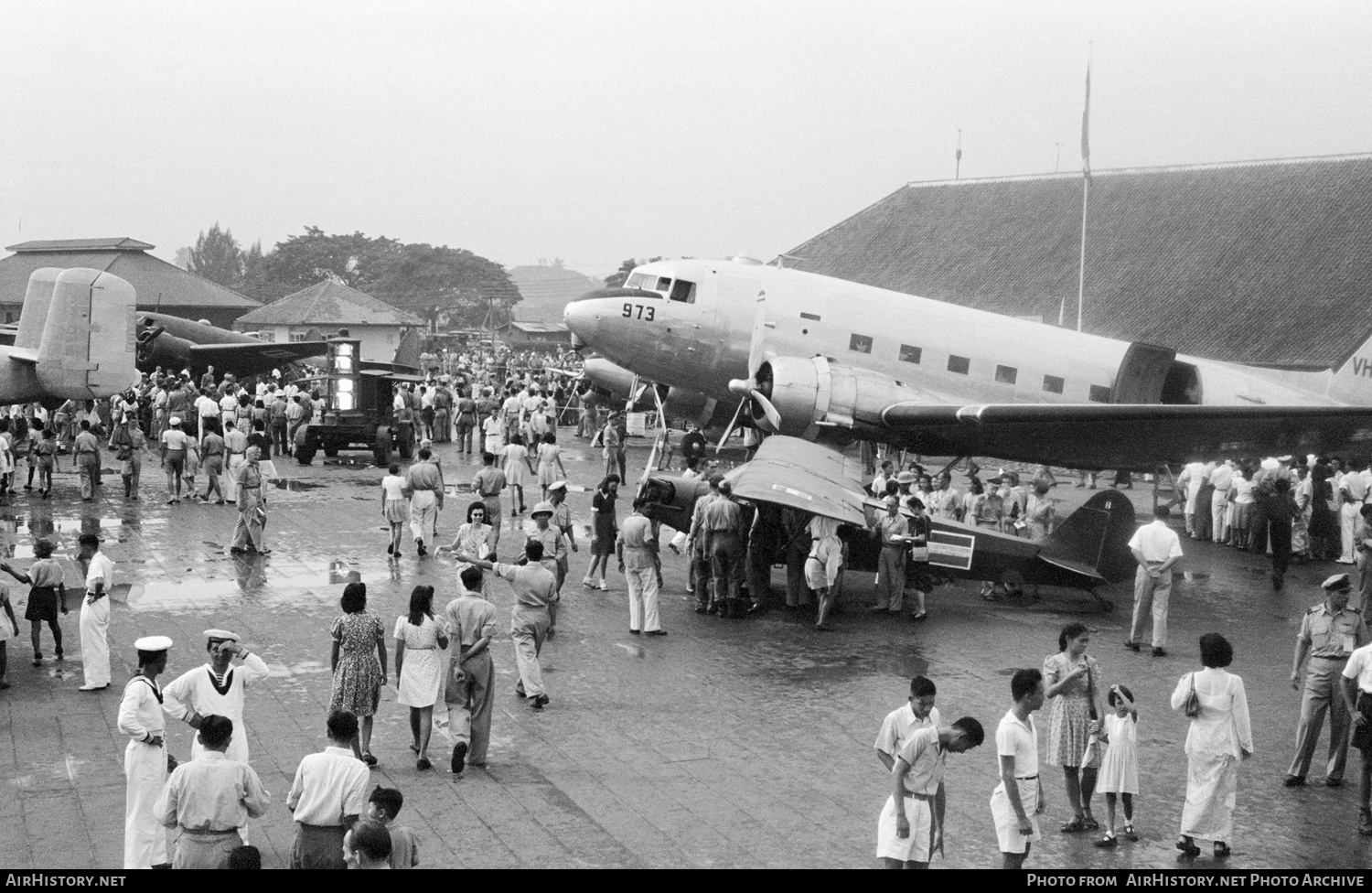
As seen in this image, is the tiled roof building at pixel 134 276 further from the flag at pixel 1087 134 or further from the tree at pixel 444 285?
the flag at pixel 1087 134

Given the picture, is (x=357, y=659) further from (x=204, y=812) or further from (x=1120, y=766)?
(x=1120, y=766)

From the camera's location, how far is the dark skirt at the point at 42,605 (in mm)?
13359

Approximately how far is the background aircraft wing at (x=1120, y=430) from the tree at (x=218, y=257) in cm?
13340

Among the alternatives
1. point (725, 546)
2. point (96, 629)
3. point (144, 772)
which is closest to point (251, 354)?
point (725, 546)

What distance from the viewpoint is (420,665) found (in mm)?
10422

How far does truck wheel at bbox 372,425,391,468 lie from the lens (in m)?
29.7

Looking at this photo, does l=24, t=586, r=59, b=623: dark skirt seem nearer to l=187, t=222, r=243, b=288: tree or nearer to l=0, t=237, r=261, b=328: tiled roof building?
l=0, t=237, r=261, b=328: tiled roof building

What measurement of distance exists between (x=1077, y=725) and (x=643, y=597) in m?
6.78

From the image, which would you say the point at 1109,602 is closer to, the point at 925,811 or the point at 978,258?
the point at 925,811

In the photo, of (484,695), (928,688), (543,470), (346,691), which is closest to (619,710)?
(484,695)

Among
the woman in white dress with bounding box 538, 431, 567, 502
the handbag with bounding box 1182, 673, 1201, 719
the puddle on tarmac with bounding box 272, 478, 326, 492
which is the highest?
the woman in white dress with bounding box 538, 431, 567, 502

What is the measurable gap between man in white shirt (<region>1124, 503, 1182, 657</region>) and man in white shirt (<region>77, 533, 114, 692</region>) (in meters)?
11.6

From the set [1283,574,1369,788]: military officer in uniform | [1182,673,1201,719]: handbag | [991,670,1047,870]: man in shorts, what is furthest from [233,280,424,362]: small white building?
[991,670,1047,870]: man in shorts

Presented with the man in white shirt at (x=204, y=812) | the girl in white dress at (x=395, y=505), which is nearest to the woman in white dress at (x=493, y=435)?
the girl in white dress at (x=395, y=505)
